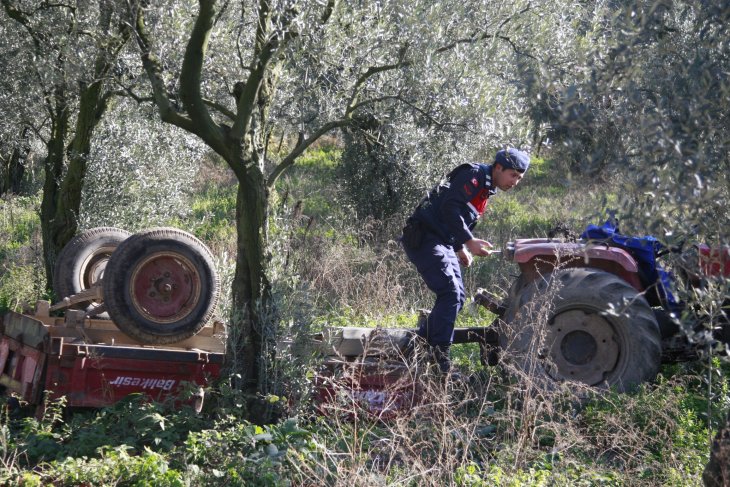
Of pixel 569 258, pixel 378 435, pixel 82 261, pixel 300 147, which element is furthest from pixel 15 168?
pixel 378 435

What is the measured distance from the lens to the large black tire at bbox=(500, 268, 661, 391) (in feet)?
24.0

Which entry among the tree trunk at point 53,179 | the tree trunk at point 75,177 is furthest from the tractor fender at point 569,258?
the tree trunk at point 53,179

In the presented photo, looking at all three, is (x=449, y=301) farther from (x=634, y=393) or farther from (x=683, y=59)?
(x=683, y=59)

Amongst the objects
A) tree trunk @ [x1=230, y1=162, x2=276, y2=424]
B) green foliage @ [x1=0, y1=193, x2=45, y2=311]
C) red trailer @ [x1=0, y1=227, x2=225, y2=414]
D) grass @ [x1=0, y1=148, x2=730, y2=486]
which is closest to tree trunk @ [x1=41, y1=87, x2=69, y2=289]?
green foliage @ [x1=0, y1=193, x2=45, y2=311]

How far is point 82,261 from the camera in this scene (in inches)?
340

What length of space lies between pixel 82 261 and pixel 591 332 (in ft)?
14.8

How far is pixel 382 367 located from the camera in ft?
22.0

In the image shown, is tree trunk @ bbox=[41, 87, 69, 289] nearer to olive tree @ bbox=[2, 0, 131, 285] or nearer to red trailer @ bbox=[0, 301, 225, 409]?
olive tree @ bbox=[2, 0, 131, 285]

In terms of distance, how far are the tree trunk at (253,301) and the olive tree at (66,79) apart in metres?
2.01

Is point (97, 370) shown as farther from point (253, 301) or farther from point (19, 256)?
point (19, 256)

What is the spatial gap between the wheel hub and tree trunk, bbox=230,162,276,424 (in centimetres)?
227

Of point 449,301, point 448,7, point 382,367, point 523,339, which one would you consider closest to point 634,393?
point 523,339

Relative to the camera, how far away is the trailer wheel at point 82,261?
8594 millimetres

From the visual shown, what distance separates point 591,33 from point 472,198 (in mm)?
1486
